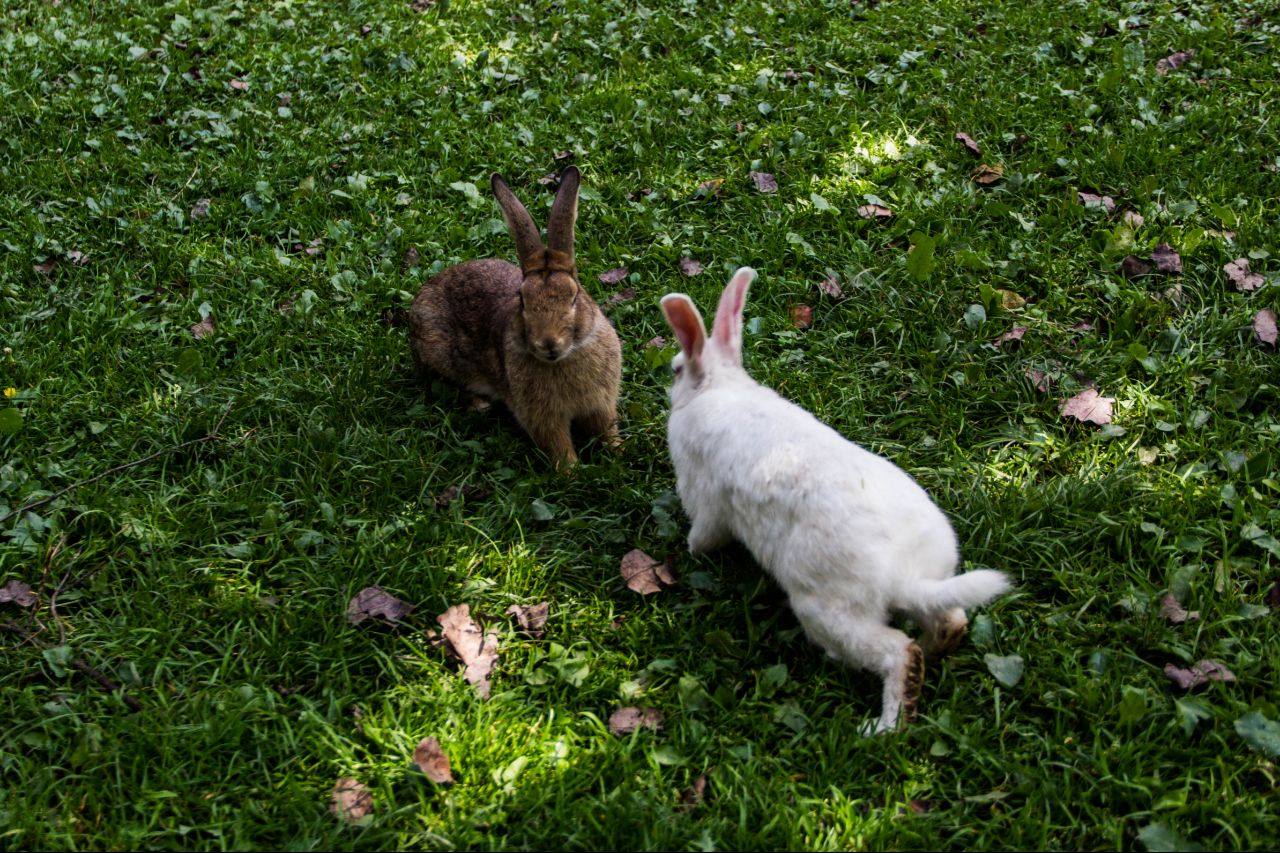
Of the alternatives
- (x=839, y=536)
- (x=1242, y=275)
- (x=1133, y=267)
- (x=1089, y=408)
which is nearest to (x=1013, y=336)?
(x=1089, y=408)

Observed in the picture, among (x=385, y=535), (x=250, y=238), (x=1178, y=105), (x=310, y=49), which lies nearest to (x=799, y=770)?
(x=385, y=535)

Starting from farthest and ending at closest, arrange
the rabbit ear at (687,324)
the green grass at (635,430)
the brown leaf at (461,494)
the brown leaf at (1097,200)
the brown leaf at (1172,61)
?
1. the brown leaf at (1172,61)
2. the brown leaf at (1097,200)
3. the brown leaf at (461,494)
4. the rabbit ear at (687,324)
5. the green grass at (635,430)

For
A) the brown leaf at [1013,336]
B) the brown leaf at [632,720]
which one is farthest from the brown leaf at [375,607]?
the brown leaf at [1013,336]

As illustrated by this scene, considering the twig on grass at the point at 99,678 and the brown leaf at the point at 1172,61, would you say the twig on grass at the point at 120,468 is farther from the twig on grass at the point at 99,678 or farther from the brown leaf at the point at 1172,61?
the brown leaf at the point at 1172,61

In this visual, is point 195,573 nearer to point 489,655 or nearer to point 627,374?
point 489,655

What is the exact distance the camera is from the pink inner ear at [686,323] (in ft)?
11.2

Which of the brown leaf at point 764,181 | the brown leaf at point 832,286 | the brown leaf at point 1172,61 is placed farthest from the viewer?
the brown leaf at point 1172,61

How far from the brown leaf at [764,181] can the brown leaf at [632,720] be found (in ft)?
10.7

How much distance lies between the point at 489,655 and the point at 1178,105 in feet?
16.1

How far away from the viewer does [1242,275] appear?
423 cm

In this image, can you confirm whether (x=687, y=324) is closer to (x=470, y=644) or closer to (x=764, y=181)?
(x=470, y=644)

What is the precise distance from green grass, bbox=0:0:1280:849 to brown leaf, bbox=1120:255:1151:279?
1.4 inches

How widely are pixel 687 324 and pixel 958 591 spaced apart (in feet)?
4.43

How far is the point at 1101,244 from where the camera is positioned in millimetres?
4516
